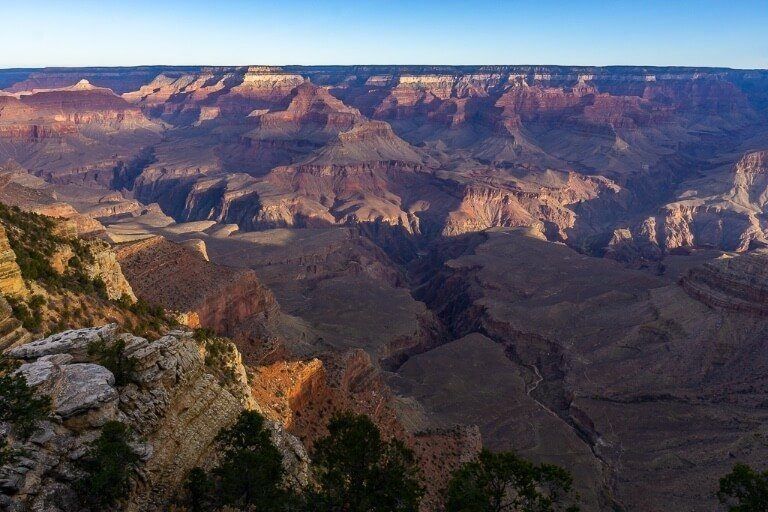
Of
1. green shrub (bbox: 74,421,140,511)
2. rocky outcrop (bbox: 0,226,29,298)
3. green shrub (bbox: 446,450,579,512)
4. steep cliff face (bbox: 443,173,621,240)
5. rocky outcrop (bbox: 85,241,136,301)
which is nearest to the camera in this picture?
green shrub (bbox: 74,421,140,511)

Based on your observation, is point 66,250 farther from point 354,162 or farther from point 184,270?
point 354,162

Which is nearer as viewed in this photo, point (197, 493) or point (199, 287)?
point (197, 493)

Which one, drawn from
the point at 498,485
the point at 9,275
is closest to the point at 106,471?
the point at 9,275

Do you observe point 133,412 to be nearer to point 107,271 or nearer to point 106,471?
point 106,471

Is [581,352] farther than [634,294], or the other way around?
[634,294]

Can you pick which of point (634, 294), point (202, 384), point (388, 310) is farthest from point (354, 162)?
point (202, 384)

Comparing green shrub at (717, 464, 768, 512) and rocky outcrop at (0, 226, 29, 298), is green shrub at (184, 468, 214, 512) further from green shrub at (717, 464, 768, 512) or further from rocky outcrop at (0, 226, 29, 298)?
green shrub at (717, 464, 768, 512)

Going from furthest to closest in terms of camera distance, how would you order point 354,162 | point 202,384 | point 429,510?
point 354,162 < point 429,510 < point 202,384

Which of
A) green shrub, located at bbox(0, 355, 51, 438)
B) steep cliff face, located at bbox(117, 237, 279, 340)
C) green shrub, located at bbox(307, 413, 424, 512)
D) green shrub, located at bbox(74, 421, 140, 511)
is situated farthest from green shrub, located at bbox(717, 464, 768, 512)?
steep cliff face, located at bbox(117, 237, 279, 340)
